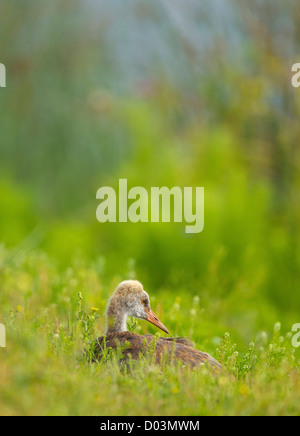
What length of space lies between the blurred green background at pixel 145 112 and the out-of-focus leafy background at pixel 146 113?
2cm

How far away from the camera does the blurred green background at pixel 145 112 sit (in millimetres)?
13758

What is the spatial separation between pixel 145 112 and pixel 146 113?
0.08ft

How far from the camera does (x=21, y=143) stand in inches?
622

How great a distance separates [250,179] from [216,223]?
2.56m

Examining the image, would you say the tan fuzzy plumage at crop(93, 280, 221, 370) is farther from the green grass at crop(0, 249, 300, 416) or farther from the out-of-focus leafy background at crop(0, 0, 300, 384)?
the out-of-focus leafy background at crop(0, 0, 300, 384)

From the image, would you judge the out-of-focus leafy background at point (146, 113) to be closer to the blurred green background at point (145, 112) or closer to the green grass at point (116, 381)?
the blurred green background at point (145, 112)

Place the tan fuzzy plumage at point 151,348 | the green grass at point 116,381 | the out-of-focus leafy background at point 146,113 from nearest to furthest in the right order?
the green grass at point 116,381 → the tan fuzzy plumage at point 151,348 → the out-of-focus leafy background at point 146,113

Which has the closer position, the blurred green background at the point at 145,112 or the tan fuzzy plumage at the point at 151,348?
the tan fuzzy plumage at the point at 151,348

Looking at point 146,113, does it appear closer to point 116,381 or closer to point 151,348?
point 151,348

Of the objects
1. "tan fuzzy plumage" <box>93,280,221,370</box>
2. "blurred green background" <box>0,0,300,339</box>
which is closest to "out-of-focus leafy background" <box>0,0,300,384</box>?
"blurred green background" <box>0,0,300,339</box>

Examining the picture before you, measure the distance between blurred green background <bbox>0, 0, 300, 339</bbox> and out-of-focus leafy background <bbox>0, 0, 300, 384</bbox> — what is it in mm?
23

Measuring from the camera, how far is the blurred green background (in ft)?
45.1

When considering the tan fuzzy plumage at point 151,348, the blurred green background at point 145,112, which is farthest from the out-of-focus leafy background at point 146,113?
the tan fuzzy plumage at point 151,348
